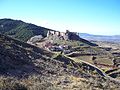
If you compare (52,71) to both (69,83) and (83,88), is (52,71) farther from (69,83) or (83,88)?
(83,88)

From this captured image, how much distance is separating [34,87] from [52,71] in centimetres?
715

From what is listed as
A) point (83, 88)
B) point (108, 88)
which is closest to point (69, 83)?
point (83, 88)

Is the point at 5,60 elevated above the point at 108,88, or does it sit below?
above

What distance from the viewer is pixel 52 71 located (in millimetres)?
19719

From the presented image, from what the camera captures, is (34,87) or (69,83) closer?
(34,87)

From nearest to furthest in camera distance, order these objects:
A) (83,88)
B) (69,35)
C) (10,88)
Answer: (10,88)
(83,88)
(69,35)

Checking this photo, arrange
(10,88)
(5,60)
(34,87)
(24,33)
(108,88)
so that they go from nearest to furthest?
1. (10,88)
2. (34,87)
3. (108,88)
4. (5,60)
5. (24,33)

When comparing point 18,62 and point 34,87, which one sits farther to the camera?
point 18,62

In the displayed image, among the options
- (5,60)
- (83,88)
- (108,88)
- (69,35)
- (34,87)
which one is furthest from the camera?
(69,35)

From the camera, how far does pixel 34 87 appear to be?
12602 millimetres

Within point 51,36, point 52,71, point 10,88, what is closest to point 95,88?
point 52,71

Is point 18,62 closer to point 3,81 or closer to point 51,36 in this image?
point 3,81

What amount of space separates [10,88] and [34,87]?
1437mm

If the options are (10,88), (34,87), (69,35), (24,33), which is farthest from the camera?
(69,35)
